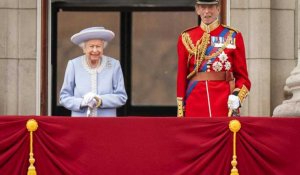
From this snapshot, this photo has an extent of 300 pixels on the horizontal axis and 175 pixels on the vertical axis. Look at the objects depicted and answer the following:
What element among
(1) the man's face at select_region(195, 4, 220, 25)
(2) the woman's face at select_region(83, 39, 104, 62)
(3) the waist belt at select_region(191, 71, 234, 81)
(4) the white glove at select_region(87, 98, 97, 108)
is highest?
(1) the man's face at select_region(195, 4, 220, 25)

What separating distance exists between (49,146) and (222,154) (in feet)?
5.31

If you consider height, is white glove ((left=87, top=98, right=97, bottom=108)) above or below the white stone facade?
below

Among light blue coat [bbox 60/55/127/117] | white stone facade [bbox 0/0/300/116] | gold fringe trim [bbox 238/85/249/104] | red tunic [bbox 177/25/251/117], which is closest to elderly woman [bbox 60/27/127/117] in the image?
light blue coat [bbox 60/55/127/117]

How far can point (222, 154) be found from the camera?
558 inches

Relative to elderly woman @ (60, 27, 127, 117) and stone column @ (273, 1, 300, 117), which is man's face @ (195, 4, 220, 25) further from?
stone column @ (273, 1, 300, 117)

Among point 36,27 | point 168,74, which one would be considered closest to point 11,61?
point 36,27

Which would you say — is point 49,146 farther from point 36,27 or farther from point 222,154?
point 36,27

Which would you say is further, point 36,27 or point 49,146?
point 36,27

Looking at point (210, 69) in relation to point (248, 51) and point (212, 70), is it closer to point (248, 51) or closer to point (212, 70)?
point (212, 70)

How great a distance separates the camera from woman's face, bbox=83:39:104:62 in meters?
15.2

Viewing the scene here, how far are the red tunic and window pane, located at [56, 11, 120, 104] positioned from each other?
6385mm

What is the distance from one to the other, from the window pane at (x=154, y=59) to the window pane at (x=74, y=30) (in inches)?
20.7

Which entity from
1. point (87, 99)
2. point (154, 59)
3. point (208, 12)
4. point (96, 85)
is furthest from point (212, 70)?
point (154, 59)

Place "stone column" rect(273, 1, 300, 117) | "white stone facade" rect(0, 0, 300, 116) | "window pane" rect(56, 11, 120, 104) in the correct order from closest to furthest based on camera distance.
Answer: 1. "stone column" rect(273, 1, 300, 117)
2. "white stone facade" rect(0, 0, 300, 116)
3. "window pane" rect(56, 11, 120, 104)
